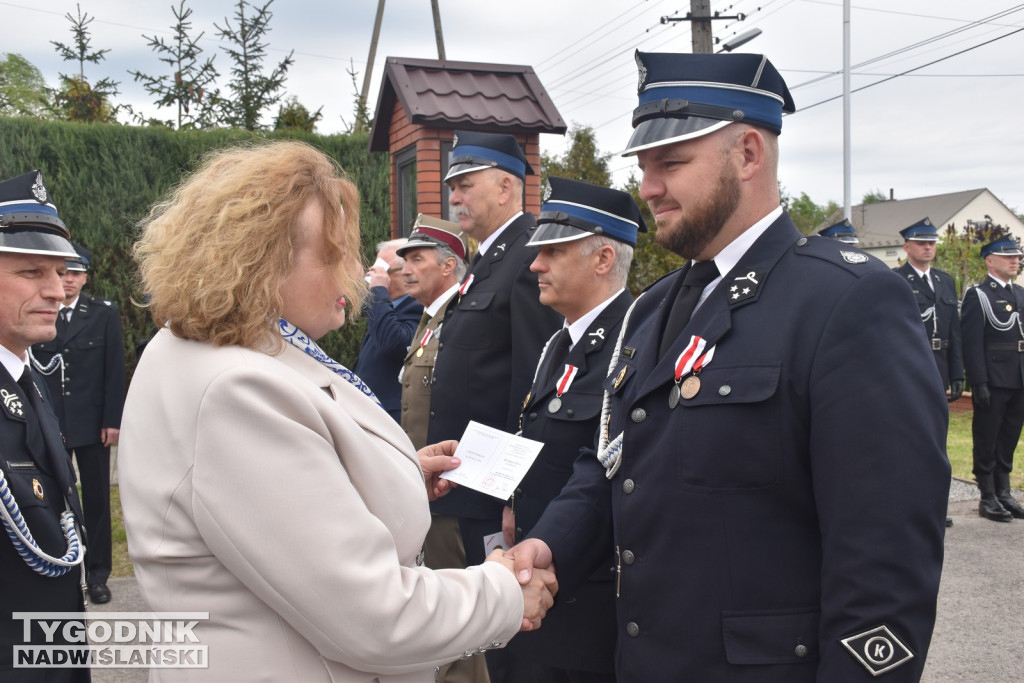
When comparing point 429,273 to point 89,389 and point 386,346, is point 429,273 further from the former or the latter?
point 89,389

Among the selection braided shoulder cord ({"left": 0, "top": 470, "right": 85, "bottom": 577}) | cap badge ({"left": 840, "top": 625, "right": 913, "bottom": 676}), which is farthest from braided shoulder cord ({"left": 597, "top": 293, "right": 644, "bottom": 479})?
braided shoulder cord ({"left": 0, "top": 470, "right": 85, "bottom": 577})

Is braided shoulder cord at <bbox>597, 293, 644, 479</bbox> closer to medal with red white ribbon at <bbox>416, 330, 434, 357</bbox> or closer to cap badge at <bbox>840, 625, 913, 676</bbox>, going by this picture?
cap badge at <bbox>840, 625, 913, 676</bbox>

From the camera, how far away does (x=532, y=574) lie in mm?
2285

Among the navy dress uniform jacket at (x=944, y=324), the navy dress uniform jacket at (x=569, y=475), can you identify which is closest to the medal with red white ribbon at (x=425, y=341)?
the navy dress uniform jacket at (x=569, y=475)

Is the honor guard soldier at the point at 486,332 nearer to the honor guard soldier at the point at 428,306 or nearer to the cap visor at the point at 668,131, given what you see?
the honor guard soldier at the point at 428,306

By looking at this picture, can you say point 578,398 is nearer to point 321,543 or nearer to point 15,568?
point 321,543

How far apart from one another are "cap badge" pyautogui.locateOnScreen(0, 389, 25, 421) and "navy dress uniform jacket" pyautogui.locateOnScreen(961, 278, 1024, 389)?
7769 mm

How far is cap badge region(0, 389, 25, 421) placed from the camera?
2.59 meters

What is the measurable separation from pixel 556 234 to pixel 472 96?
4235 millimetres

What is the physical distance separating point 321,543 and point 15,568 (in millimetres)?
1470

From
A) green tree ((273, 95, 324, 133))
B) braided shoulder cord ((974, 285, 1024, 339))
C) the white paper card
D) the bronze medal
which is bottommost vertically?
the white paper card

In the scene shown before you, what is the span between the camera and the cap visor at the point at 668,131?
1.94 meters

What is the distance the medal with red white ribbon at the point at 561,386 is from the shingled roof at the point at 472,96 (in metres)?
4.35

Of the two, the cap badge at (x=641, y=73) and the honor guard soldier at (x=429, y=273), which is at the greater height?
the cap badge at (x=641, y=73)
